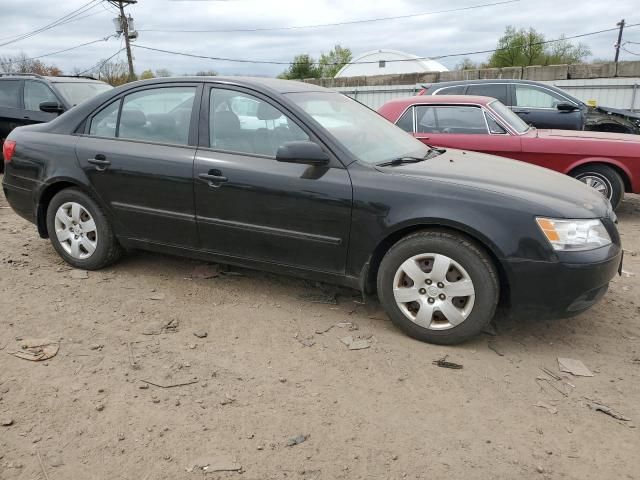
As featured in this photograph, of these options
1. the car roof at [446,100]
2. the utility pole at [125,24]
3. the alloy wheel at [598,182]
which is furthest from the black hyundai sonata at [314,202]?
the utility pole at [125,24]

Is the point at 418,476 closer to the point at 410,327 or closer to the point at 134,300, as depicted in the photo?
the point at 410,327

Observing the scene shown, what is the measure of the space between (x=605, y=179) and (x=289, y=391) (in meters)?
5.38

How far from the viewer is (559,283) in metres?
3.10

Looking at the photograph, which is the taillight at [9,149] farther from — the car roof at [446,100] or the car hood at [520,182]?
the car roof at [446,100]

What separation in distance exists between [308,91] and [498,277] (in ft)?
6.56

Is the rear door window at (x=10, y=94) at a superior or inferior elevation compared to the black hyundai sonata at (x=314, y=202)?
superior

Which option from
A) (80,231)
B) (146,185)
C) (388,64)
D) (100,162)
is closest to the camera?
(146,185)

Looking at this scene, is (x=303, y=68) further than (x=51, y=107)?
Yes

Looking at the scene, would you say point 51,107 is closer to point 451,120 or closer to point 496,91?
point 451,120

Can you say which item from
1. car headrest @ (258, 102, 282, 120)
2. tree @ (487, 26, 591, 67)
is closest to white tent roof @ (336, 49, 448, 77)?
tree @ (487, 26, 591, 67)

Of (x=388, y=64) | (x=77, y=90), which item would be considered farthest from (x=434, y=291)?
(x=388, y=64)

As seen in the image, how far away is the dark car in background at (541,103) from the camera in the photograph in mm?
8961

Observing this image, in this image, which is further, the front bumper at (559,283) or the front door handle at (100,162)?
the front door handle at (100,162)

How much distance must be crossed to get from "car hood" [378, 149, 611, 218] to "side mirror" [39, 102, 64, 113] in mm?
6810
